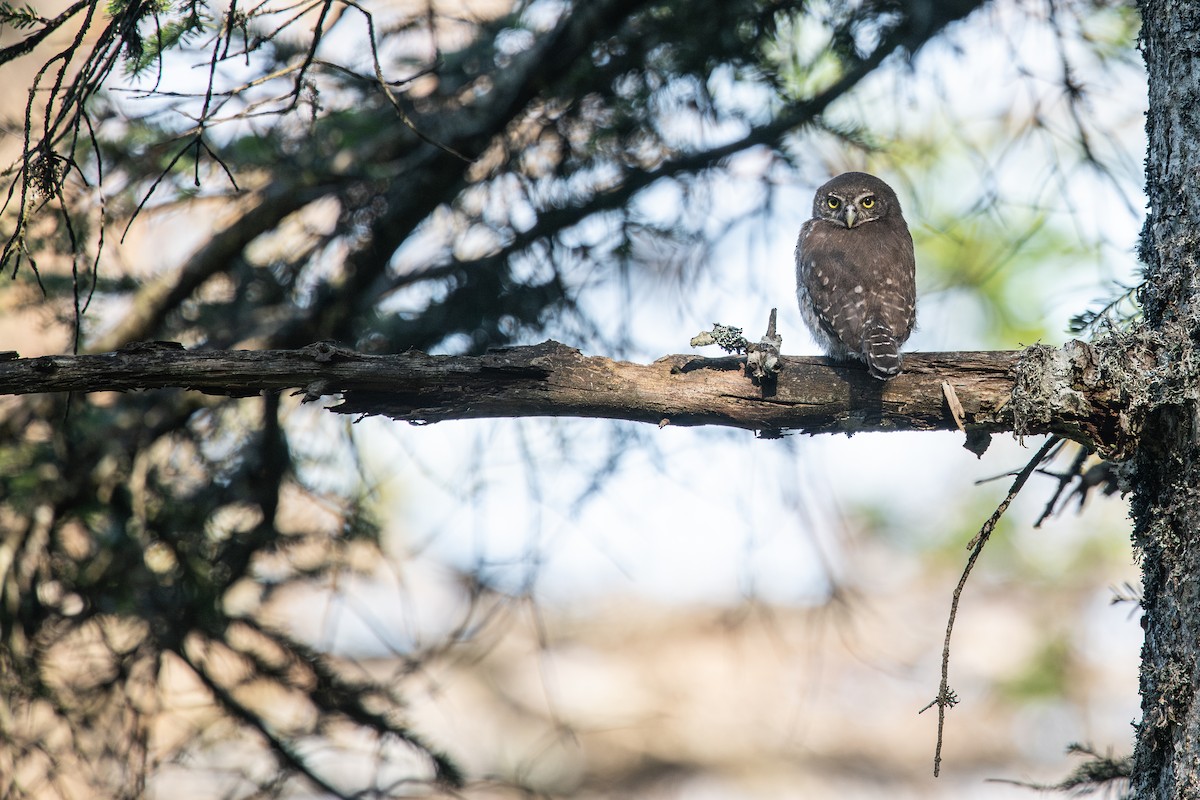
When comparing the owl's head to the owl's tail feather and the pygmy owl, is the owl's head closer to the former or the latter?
the pygmy owl

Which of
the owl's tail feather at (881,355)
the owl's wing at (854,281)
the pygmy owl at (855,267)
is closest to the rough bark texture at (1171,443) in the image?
the owl's tail feather at (881,355)

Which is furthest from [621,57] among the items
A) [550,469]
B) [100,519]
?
[100,519]

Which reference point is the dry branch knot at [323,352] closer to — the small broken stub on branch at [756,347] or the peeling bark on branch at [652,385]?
the peeling bark on branch at [652,385]

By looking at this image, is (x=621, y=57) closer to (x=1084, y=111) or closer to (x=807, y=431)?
(x=1084, y=111)

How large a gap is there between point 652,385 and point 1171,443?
1303mm

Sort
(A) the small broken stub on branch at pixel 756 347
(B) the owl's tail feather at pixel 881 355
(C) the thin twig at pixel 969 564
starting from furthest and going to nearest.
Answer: (B) the owl's tail feather at pixel 881 355, (A) the small broken stub on branch at pixel 756 347, (C) the thin twig at pixel 969 564

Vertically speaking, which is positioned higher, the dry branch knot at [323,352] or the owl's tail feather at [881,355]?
the owl's tail feather at [881,355]

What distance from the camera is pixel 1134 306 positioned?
3131mm

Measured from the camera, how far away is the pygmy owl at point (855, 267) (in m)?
3.76

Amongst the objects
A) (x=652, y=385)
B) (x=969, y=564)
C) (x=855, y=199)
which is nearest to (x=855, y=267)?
(x=855, y=199)

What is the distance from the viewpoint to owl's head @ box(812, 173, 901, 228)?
4.75m

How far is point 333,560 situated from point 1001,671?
22.8ft

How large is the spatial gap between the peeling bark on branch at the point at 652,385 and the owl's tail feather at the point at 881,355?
3cm

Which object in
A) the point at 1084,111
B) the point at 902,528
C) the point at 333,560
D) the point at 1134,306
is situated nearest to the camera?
the point at 1134,306
